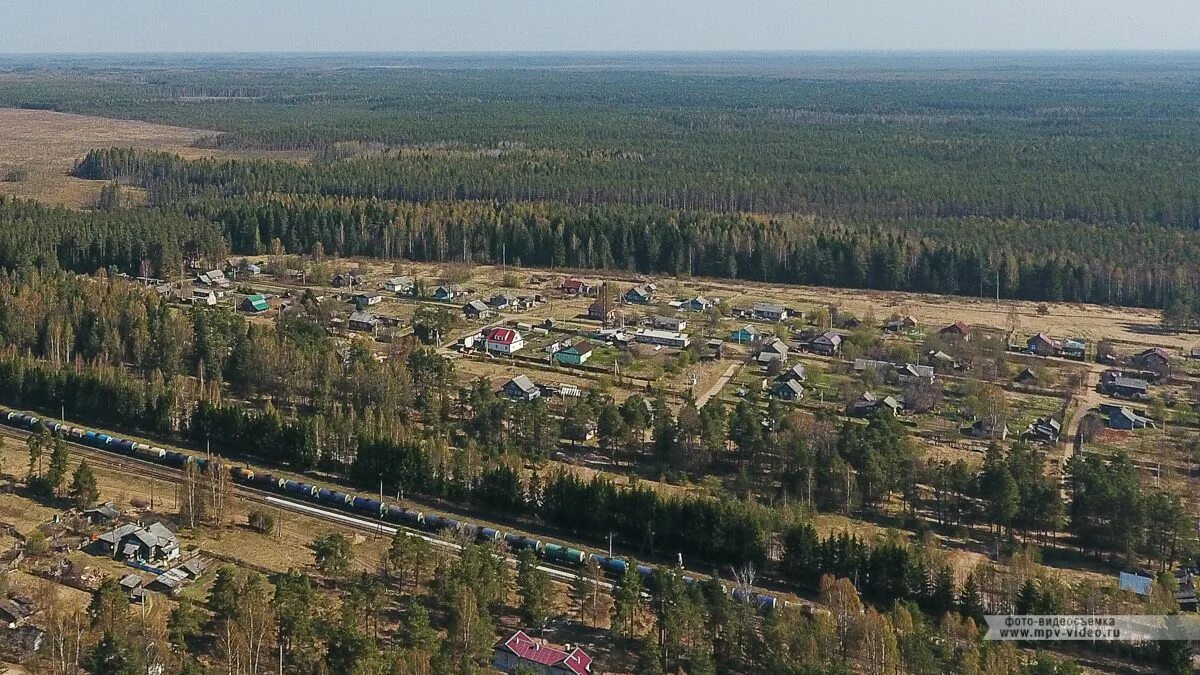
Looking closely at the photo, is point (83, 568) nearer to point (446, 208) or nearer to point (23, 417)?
point (23, 417)

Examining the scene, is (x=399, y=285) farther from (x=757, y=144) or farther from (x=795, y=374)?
(x=757, y=144)

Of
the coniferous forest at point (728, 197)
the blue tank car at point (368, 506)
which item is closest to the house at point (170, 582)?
the blue tank car at point (368, 506)

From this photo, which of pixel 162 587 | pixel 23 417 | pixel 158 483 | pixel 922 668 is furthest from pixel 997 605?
pixel 23 417

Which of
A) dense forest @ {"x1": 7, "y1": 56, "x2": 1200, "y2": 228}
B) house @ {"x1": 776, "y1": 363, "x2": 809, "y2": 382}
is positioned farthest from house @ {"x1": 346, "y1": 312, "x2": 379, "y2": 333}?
dense forest @ {"x1": 7, "y1": 56, "x2": 1200, "y2": 228}

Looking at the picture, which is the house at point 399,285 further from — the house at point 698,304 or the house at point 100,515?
the house at point 100,515

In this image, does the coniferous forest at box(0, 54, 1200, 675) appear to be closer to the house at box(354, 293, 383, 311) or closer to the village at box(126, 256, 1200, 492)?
the village at box(126, 256, 1200, 492)
